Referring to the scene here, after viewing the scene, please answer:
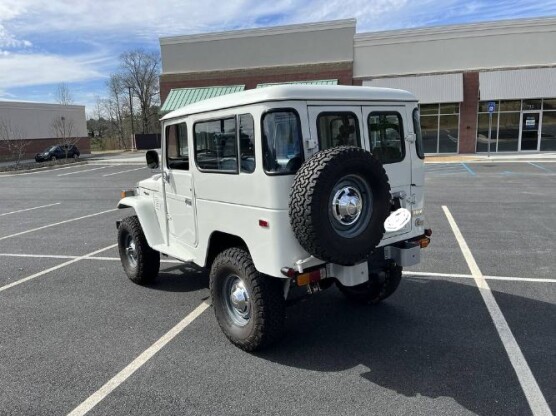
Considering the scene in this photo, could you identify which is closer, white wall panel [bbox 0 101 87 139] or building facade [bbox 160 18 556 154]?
building facade [bbox 160 18 556 154]

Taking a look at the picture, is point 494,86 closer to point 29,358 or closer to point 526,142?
point 526,142

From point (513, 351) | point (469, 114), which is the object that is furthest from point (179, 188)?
point (469, 114)

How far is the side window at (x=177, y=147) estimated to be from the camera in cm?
464

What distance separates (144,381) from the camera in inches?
141

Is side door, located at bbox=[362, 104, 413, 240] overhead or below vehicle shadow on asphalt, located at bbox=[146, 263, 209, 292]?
overhead

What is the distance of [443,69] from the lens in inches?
1018

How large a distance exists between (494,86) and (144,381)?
26307mm

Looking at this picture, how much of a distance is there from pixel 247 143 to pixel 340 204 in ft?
3.04

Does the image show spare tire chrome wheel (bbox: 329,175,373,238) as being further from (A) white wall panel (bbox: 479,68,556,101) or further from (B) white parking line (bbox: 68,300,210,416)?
(A) white wall panel (bbox: 479,68,556,101)

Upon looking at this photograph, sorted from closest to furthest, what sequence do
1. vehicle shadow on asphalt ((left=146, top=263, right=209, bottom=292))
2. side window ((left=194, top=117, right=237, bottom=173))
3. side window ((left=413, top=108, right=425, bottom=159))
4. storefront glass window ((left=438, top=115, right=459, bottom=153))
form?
1. side window ((left=194, top=117, right=237, bottom=173))
2. side window ((left=413, top=108, right=425, bottom=159))
3. vehicle shadow on asphalt ((left=146, top=263, right=209, bottom=292))
4. storefront glass window ((left=438, top=115, right=459, bottom=153))

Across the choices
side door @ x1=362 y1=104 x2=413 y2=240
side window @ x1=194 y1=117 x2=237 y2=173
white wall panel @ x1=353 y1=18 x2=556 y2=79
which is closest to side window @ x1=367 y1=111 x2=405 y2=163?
side door @ x1=362 y1=104 x2=413 y2=240

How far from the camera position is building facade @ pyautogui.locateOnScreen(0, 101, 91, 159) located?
41.0 meters

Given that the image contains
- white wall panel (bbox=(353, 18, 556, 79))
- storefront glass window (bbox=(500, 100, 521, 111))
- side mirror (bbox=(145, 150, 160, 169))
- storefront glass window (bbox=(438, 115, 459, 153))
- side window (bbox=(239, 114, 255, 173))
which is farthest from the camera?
storefront glass window (bbox=(438, 115, 459, 153))

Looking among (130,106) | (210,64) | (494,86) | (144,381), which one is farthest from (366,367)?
(130,106)
